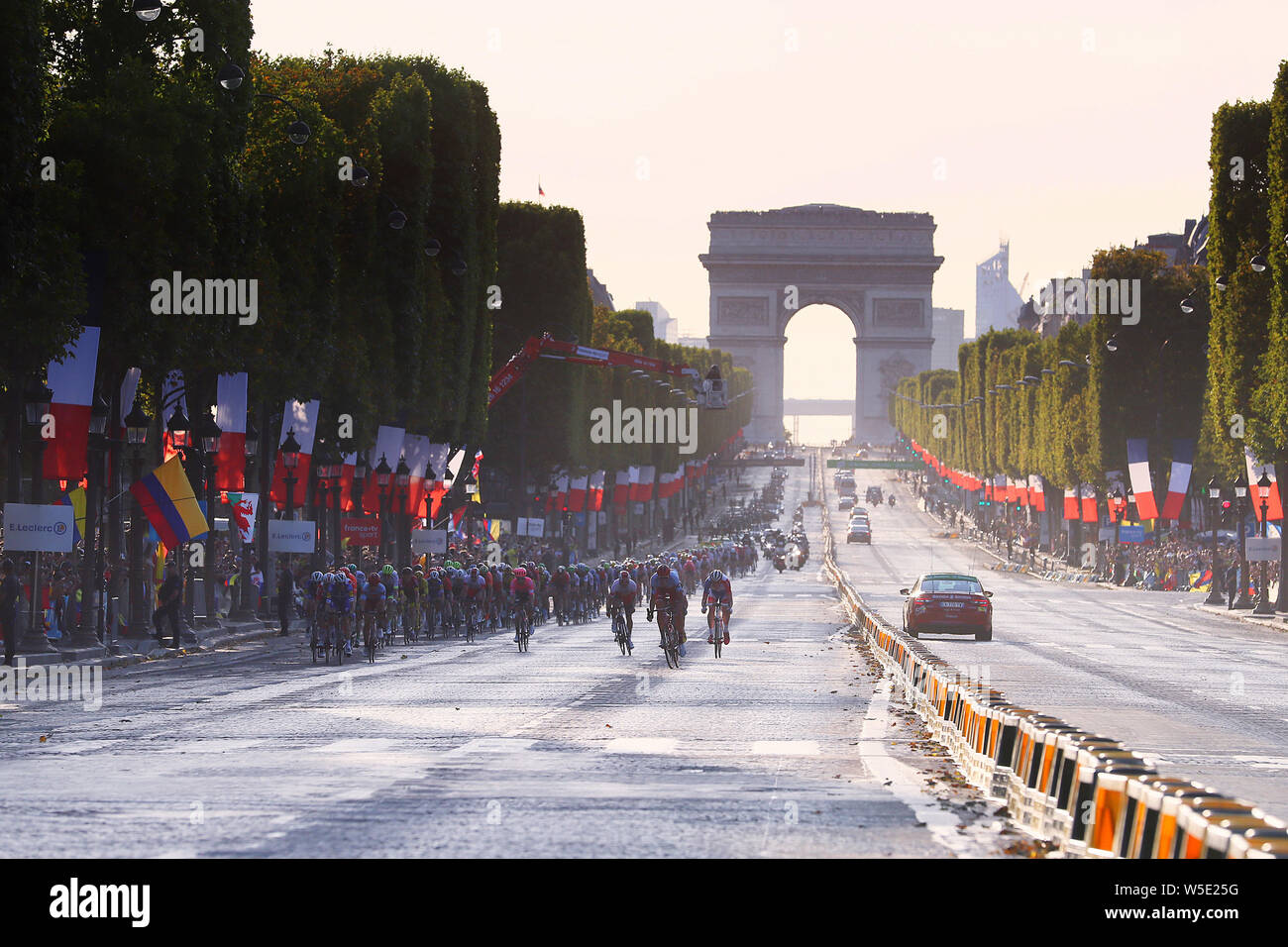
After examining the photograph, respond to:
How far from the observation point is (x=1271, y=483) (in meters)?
60.5

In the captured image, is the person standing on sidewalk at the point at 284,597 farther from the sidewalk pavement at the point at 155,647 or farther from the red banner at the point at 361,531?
the red banner at the point at 361,531

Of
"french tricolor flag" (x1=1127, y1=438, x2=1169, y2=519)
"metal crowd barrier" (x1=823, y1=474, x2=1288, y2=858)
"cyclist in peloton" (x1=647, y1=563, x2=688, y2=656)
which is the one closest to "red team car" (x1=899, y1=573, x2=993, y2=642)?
"cyclist in peloton" (x1=647, y1=563, x2=688, y2=656)

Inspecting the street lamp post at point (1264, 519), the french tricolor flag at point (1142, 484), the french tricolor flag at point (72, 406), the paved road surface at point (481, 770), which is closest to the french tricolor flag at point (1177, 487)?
the french tricolor flag at point (1142, 484)

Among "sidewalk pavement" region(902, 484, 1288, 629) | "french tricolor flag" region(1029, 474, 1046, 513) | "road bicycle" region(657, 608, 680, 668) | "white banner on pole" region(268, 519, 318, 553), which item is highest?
"french tricolor flag" region(1029, 474, 1046, 513)

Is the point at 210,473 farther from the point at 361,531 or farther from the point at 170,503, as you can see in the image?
the point at 361,531

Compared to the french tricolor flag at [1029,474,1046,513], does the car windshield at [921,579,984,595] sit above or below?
below

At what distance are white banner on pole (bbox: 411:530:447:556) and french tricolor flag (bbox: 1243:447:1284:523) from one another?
73.3 feet

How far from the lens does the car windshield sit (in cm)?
4338

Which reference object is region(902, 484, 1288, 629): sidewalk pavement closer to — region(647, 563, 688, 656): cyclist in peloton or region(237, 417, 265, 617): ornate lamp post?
region(647, 563, 688, 656): cyclist in peloton

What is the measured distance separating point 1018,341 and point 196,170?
123140 millimetres

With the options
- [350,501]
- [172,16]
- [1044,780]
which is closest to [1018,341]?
[350,501]

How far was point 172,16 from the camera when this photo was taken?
3609 cm

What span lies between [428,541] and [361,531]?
7314mm
